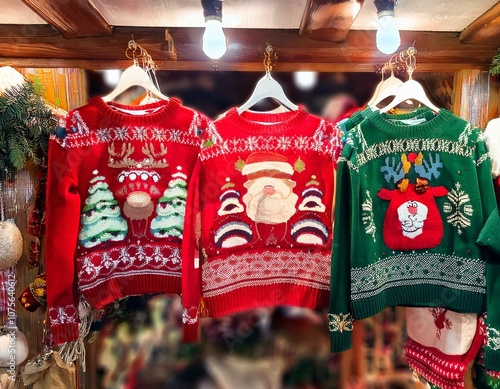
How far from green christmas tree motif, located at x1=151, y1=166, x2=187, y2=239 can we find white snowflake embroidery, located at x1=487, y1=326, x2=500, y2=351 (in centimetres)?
97

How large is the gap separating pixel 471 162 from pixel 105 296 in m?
1.19

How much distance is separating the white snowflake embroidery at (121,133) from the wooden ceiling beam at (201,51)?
0.29 m

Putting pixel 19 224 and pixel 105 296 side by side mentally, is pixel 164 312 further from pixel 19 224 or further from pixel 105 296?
pixel 19 224

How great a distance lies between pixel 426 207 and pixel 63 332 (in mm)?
1149

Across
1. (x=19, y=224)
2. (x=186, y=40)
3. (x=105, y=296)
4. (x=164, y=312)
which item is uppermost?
(x=186, y=40)

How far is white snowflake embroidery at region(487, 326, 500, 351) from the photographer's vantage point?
1.32 m

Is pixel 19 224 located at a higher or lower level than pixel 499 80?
lower

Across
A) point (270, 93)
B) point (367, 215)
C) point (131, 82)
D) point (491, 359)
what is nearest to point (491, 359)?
point (491, 359)

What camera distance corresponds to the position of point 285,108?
1.46 m

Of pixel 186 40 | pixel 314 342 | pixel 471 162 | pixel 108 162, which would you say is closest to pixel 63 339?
pixel 108 162

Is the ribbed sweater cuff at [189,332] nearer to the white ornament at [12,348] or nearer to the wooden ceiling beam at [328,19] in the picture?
the white ornament at [12,348]

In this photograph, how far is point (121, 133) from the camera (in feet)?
4.48

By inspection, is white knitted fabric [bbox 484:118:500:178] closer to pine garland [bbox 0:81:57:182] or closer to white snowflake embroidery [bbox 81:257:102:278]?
white snowflake embroidery [bbox 81:257:102:278]

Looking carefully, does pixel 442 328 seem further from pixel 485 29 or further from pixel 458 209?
pixel 485 29
